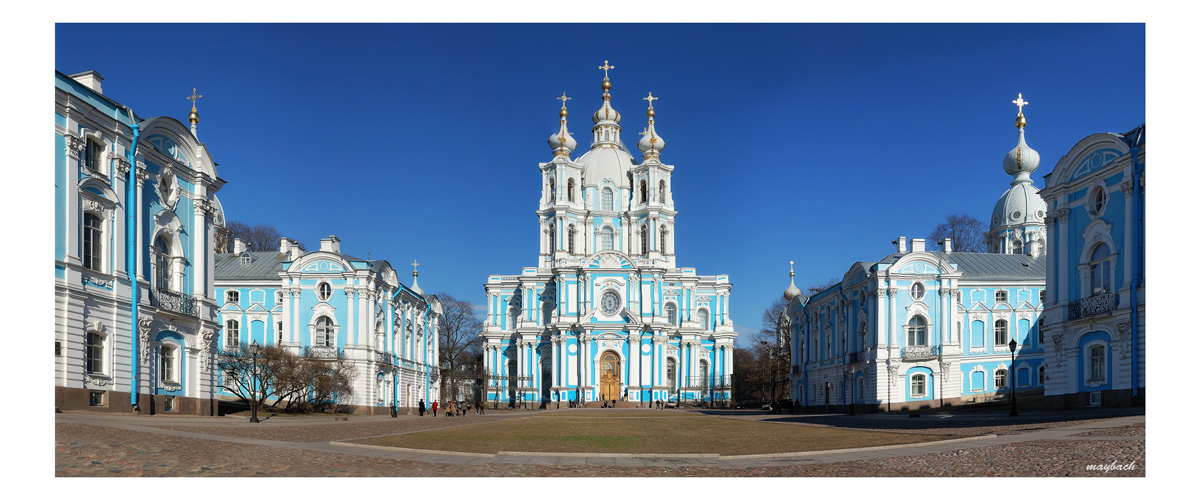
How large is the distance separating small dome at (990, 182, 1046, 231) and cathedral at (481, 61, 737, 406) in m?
21.7

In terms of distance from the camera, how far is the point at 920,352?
161ft

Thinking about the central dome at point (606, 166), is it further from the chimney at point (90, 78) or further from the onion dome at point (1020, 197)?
the chimney at point (90, 78)

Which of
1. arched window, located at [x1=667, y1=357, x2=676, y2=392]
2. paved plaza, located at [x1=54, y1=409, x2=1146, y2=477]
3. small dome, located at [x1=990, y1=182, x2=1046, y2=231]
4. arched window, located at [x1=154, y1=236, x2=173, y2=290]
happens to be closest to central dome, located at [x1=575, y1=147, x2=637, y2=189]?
arched window, located at [x1=667, y1=357, x2=676, y2=392]

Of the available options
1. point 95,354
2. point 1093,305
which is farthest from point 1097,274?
point 95,354

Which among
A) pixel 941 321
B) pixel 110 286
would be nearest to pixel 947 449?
pixel 110 286

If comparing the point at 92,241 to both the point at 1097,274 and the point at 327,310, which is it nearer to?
the point at 1097,274

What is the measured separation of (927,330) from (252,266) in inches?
1409

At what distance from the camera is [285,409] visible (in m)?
39.1

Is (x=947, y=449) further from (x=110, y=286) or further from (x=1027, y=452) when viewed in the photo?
(x=110, y=286)

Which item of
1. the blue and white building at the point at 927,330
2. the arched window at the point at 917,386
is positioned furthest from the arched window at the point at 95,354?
the arched window at the point at 917,386

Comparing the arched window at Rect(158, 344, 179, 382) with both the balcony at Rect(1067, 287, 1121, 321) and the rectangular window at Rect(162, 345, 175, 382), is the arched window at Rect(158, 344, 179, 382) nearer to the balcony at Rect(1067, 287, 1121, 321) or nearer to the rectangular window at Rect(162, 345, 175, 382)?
the rectangular window at Rect(162, 345, 175, 382)

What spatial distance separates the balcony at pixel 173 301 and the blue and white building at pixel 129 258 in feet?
0.15

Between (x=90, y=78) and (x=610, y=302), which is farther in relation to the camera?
(x=610, y=302)

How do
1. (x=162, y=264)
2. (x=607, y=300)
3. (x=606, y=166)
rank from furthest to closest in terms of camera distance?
1. (x=606, y=166)
2. (x=607, y=300)
3. (x=162, y=264)
